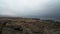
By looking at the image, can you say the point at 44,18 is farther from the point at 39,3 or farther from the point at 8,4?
the point at 8,4

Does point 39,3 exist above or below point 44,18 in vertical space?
above

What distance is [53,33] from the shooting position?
0.66m

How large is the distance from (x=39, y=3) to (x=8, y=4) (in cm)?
27

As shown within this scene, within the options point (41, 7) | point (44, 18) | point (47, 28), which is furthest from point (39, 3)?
point (47, 28)

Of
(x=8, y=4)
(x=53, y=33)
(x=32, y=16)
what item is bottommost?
(x=53, y=33)

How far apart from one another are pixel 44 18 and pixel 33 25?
0.19m

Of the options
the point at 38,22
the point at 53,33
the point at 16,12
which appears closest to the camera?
the point at 53,33

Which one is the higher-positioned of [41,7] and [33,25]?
[41,7]

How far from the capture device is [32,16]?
34.7 inches

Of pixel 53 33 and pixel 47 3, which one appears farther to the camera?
pixel 47 3

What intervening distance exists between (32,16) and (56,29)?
0.87 ft

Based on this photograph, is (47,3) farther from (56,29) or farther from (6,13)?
(6,13)

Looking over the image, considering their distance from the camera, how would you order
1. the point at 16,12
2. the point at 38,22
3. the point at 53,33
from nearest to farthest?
1. the point at 53,33
2. the point at 38,22
3. the point at 16,12

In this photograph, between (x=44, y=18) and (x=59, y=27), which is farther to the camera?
(x=44, y=18)
